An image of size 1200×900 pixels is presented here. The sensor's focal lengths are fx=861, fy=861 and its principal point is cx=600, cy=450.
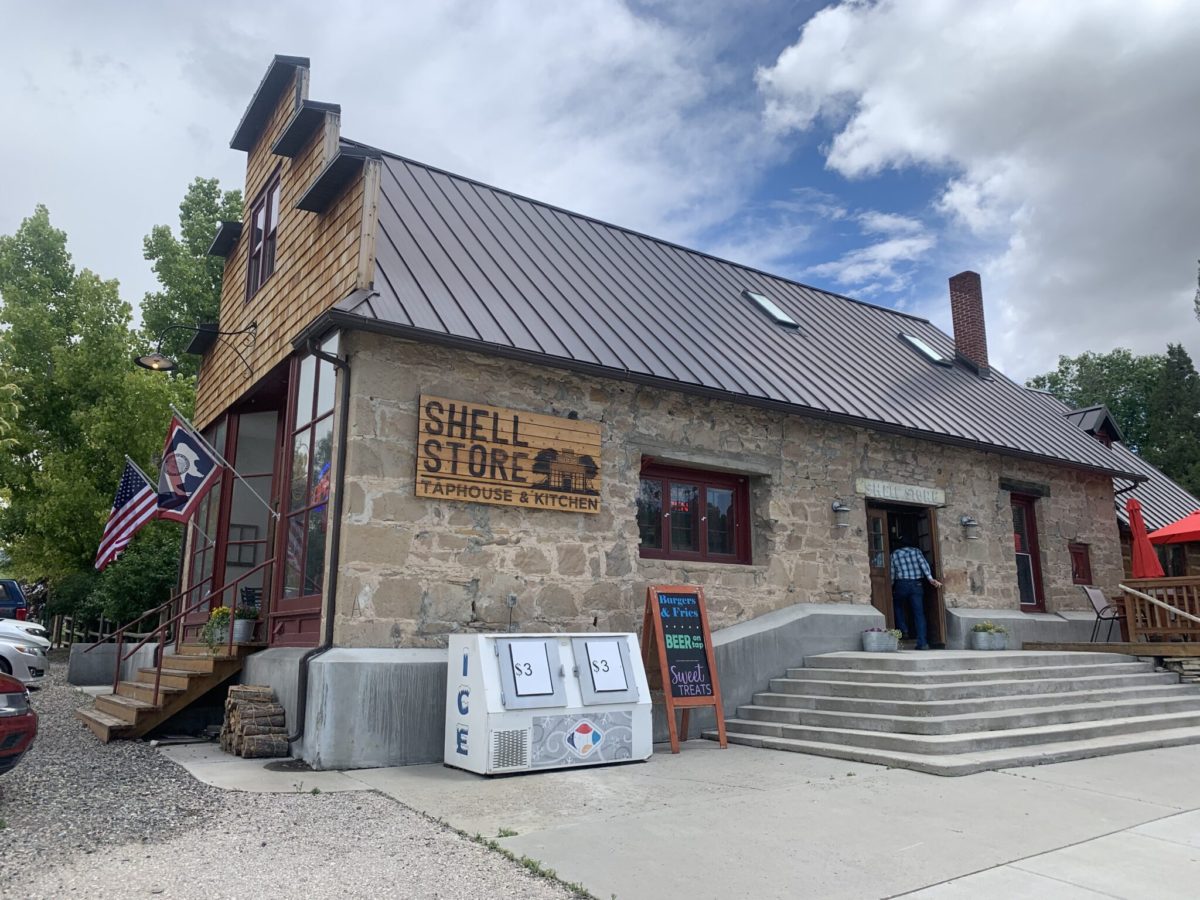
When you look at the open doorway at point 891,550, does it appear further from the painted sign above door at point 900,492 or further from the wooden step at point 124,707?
the wooden step at point 124,707

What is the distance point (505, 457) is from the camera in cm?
923

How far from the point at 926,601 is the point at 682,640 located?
5647 mm

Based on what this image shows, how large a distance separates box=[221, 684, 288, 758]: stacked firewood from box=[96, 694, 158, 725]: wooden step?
965 millimetres

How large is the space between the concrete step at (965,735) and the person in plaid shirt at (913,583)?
3203 mm

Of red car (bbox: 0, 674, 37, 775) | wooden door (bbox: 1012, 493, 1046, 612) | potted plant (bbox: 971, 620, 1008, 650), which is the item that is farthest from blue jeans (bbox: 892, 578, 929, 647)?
red car (bbox: 0, 674, 37, 775)

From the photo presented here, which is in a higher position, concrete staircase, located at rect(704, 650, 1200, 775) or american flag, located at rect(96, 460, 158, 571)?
american flag, located at rect(96, 460, 158, 571)

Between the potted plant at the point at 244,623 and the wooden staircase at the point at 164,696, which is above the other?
the potted plant at the point at 244,623

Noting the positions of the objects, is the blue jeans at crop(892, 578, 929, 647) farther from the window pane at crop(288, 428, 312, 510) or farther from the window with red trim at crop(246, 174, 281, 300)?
the window with red trim at crop(246, 174, 281, 300)

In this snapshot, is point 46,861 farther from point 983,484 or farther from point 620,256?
point 983,484

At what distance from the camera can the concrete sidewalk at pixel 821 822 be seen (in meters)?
4.46

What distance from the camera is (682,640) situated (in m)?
9.36

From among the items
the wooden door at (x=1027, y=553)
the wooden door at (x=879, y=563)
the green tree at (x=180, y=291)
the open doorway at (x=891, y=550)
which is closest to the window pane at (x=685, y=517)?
the open doorway at (x=891, y=550)

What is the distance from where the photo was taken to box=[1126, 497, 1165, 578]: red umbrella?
13852mm

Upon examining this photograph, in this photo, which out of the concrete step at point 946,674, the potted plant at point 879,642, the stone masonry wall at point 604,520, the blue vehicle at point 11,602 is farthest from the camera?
the blue vehicle at point 11,602
